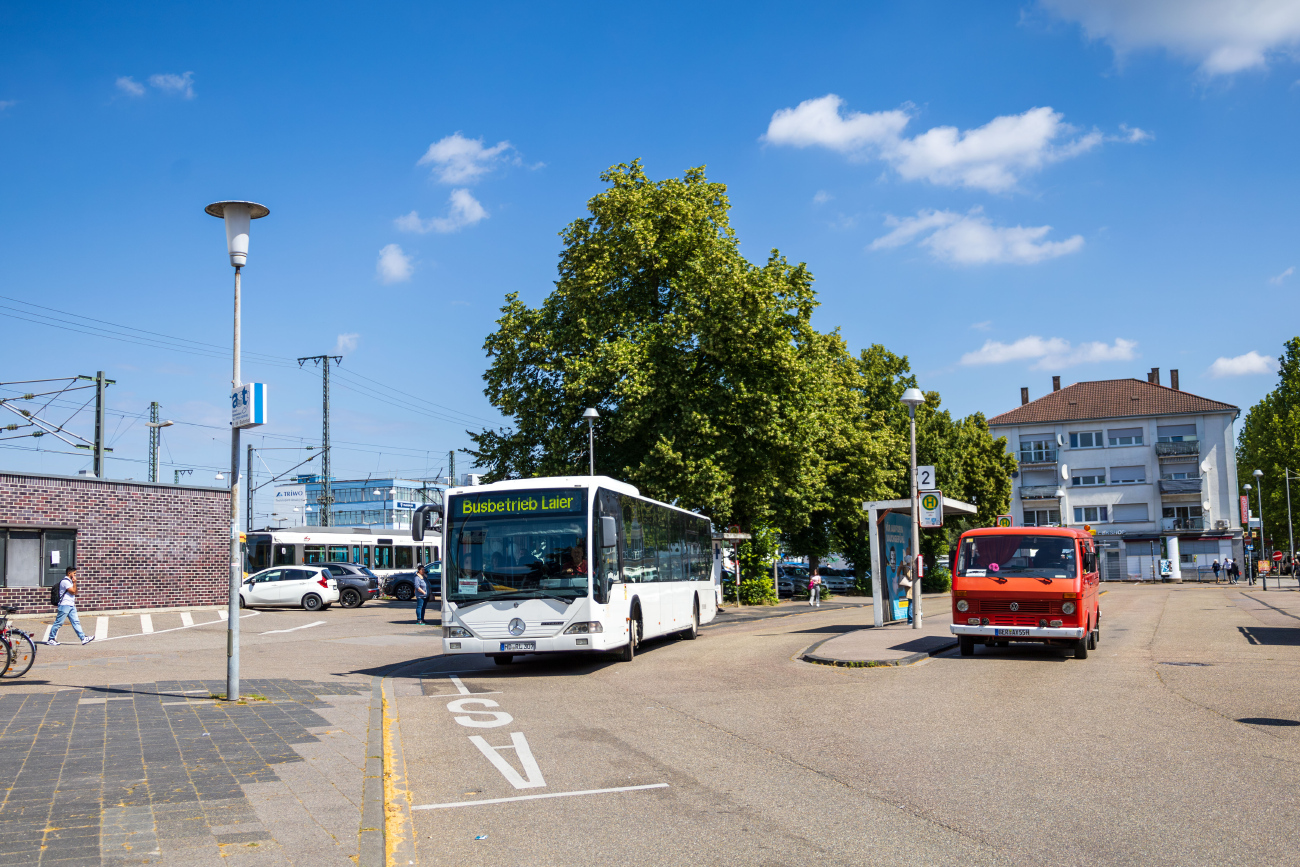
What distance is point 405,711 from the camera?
38.3 ft

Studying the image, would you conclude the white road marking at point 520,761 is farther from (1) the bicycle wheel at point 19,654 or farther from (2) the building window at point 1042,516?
(2) the building window at point 1042,516

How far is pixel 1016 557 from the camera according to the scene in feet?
55.2

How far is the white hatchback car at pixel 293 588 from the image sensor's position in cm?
3712

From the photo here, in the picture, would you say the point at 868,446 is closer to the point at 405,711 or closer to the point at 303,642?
the point at 303,642

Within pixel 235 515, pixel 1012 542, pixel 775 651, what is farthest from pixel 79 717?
pixel 1012 542

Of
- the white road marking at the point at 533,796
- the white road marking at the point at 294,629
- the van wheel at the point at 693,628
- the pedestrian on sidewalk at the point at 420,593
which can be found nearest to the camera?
the white road marking at the point at 533,796

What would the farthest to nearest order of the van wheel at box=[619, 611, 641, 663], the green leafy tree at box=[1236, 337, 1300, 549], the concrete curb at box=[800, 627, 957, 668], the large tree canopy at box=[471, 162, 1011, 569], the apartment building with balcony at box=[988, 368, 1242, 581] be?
the apartment building with balcony at box=[988, 368, 1242, 581]
the green leafy tree at box=[1236, 337, 1300, 549]
the large tree canopy at box=[471, 162, 1011, 569]
the van wheel at box=[619, 611, 641, 663]
the concrete curb at box=[800, 627, 957, 668]

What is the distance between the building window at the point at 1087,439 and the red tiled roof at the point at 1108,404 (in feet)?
3.96

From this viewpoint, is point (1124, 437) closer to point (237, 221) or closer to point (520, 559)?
point (520, 559)

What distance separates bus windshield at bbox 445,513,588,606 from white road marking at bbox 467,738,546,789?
5.36 meters

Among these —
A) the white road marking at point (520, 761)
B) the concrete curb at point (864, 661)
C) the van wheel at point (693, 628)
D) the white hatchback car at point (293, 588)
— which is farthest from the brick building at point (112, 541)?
the white road marking at point (520, 761)

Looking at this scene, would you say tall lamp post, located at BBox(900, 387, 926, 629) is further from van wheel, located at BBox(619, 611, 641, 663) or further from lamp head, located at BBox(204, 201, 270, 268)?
lamp head, located at BBox(204, 201, 270, 268)

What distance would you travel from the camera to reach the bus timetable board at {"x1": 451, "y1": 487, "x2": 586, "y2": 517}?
15516 mm

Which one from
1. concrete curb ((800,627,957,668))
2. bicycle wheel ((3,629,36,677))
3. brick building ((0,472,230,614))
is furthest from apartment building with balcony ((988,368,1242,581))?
bicycle wheel ((3,629,36,677))
